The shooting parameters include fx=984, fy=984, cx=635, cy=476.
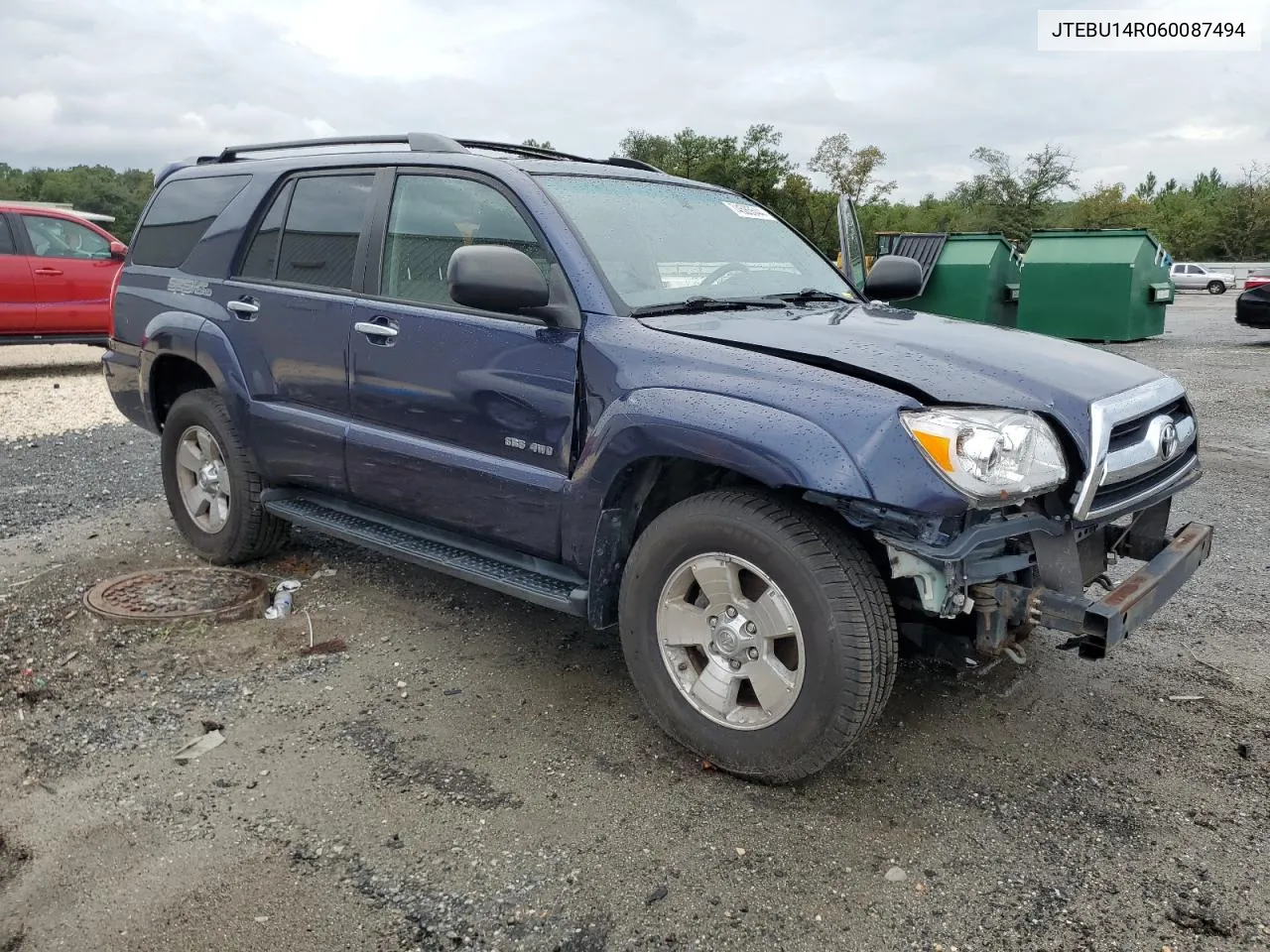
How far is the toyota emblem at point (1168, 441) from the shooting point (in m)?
3.12

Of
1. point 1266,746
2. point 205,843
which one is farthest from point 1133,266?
point 205,843

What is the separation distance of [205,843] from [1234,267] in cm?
4519

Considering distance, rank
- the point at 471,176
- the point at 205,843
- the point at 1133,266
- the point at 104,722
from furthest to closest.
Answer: the point at 1133,266 → the point at 471,176 → the point at 104,722 → the point at 205,843

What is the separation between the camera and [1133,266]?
15.1m

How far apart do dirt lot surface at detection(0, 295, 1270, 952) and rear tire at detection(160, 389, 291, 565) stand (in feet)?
2.08

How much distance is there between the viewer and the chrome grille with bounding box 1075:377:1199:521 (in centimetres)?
276

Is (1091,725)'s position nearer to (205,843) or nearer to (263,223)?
(205,843)

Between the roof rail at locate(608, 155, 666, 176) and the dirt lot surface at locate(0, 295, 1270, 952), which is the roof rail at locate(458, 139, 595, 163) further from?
the dirt lot surface at locate(0, 295, 1270, 952)

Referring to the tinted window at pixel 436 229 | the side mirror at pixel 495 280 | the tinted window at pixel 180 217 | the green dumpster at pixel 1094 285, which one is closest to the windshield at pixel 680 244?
the tinted window at pixel 436 229

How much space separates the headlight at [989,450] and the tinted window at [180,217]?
3.58 meters

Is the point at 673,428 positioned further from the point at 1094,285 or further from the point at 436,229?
→ the point at 1094,285

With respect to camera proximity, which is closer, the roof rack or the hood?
the hood

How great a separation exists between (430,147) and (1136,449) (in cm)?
286

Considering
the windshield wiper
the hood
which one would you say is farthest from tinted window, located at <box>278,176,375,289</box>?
the hood
